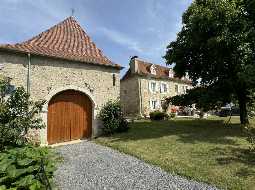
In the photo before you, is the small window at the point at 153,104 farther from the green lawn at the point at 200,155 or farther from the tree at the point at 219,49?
the green lawn at the point at 200,155

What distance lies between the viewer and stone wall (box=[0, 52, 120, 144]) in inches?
460

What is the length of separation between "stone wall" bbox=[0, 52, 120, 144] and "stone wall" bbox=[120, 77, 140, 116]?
17644 millimetres

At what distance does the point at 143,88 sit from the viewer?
1283 inches

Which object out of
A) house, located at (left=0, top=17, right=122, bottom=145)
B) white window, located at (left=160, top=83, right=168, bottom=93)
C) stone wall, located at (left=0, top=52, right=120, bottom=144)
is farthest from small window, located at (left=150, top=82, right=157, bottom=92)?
stone wall, located at (left=0, top=52, right=120, bottom=144)

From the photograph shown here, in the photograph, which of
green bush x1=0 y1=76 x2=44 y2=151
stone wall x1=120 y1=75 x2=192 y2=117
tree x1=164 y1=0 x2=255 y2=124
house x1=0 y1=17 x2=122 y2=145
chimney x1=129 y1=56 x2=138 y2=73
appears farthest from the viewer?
chimney x1=129 y1=56 x2=138 y2=73

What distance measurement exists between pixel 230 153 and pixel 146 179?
3.96 m

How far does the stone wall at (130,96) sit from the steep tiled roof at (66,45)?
16867mm

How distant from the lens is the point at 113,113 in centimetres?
1406

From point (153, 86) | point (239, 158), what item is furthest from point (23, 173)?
point (153, 86)

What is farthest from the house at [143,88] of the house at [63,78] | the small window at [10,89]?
the small window at [10,89]

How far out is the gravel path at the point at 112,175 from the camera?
6.24m

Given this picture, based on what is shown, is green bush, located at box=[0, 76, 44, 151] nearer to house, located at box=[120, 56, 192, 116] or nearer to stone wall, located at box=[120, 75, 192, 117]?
stone wall, located at box=[120, 75, 192, 117]

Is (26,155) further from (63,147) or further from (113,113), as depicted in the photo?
(113,113)

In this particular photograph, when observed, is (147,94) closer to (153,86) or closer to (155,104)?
(153,86)
